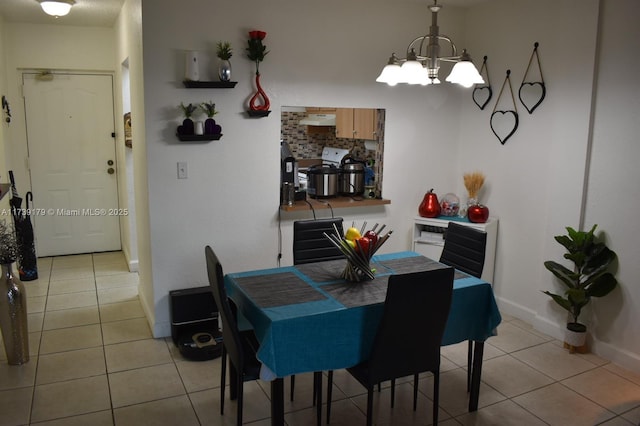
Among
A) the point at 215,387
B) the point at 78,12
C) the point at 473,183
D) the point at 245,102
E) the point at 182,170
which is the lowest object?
the point at 215,387

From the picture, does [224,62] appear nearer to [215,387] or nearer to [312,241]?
[312,241]

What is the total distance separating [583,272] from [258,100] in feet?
8.66

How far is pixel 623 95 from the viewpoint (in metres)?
3.47

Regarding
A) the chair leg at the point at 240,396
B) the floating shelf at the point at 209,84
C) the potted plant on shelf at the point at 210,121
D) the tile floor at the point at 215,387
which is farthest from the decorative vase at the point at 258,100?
the chair leg at the point at 240,396

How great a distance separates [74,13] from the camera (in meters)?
4.89

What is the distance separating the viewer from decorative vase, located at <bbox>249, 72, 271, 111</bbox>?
12.7ft

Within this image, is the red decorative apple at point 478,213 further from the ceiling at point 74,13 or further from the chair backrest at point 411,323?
the ceiling at point 74,13

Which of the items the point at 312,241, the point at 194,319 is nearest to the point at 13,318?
the point at 194,319

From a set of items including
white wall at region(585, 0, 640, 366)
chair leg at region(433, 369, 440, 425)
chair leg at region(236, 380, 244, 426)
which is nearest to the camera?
chair leg at region(236, 380, 244, 426)

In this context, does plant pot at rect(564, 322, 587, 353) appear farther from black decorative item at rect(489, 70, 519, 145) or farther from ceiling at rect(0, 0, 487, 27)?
ceiling at rect(0, 0, 487, 27)

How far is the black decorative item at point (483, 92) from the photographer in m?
4.50

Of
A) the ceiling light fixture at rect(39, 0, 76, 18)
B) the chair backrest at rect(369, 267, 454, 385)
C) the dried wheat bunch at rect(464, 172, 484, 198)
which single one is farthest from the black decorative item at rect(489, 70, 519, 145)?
the ceiling light fixture at rect(39, 0, 76, 18)

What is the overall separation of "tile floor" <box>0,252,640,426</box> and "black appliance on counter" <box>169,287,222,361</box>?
12 centimetres

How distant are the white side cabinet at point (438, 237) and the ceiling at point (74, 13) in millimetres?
3215
